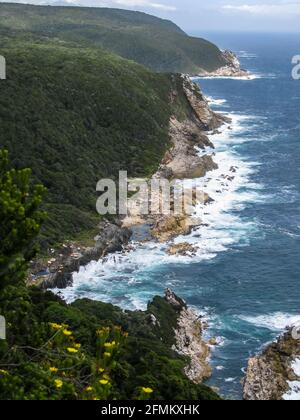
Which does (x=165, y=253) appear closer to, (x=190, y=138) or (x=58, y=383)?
(x=58, y=383)

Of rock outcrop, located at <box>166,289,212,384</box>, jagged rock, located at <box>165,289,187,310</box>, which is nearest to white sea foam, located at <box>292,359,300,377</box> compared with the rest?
rock outcrop, located at <box>166,289,212,384</box>

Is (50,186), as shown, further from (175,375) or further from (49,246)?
(175,375)

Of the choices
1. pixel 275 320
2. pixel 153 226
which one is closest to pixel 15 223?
pixel 275 320

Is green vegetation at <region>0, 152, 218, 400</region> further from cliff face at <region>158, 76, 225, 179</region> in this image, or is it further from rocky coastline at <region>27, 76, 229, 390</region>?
cliff face at <region>158, 76, 225, 179</region>

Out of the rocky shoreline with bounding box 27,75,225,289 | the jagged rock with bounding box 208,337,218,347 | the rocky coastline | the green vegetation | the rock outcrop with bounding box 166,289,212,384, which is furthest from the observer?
the rocky shoreline with bounding box 27,75,225,289

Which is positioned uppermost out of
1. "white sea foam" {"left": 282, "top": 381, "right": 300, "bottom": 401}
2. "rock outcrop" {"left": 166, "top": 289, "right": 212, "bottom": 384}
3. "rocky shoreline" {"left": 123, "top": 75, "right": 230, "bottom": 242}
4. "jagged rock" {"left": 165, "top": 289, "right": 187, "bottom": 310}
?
"rocky shoreline" {"left": 123, "top": 75, "right": 230, "bottom": 242}

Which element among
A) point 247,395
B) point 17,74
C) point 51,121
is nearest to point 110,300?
point 247,395
